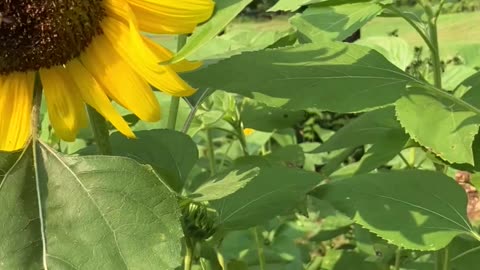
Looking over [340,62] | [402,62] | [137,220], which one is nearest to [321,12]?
[340,62]

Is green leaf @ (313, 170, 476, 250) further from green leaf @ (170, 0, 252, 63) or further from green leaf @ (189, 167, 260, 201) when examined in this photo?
green leaf @ (170, 0, 252, 63)

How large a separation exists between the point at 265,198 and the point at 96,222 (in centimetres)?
27

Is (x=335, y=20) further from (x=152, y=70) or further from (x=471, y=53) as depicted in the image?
(x=471, y=53)

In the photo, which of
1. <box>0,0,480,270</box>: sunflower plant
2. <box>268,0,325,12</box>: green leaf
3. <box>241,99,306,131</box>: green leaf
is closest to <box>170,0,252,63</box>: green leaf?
<box>0,0,480,270</box>: sunflower plant

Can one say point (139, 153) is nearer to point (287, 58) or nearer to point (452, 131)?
point (287, 58)

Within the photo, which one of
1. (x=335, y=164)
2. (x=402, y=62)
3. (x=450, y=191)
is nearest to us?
(x=450, y=191)

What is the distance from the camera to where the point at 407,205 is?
73 cm

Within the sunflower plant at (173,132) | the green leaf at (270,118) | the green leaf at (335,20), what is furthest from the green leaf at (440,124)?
the green leaf at (270,118)

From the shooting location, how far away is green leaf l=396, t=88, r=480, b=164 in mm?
611

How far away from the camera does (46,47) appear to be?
0.63 metres

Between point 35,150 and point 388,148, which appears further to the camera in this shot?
point 388,148

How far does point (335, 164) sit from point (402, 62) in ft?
0.80

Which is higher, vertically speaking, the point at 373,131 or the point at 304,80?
the point at 304,80

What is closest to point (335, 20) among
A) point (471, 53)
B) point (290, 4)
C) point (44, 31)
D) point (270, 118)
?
point (290, 4)
